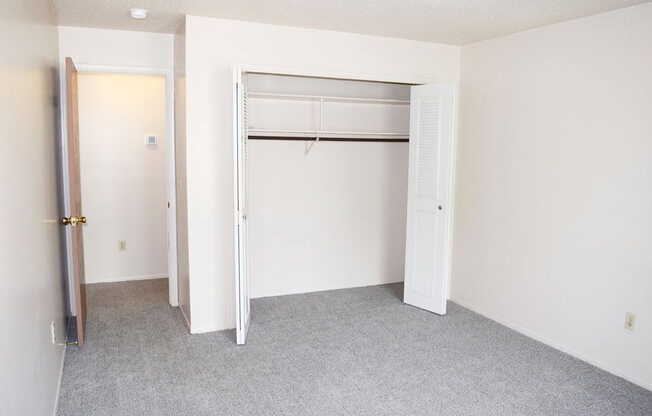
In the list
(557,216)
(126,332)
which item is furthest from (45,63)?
(557,216)

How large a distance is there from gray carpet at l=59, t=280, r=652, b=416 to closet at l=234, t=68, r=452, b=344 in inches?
21.1

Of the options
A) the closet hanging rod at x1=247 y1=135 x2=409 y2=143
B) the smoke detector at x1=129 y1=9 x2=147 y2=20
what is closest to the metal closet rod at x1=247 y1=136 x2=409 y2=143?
the closet hanging rod at x1=247 y1=135 x2=409 y2=143

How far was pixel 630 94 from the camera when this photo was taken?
117 inches

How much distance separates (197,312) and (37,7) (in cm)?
226

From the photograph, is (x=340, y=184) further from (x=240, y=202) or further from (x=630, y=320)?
(x=630, y=320)

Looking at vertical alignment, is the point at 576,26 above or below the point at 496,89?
above

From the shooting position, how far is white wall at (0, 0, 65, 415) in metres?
1.58

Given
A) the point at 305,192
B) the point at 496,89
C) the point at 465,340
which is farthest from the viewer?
the point at 305,192

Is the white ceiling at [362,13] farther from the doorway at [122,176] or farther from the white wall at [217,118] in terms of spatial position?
the doorway at [122,176]

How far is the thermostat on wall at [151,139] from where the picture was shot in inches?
195

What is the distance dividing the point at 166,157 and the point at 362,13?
2050 mm

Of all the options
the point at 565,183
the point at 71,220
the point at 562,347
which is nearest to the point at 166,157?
the point at 71,220

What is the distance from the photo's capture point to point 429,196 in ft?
13.5

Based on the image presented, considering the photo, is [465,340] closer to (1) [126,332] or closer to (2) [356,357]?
(2) [356,357]
